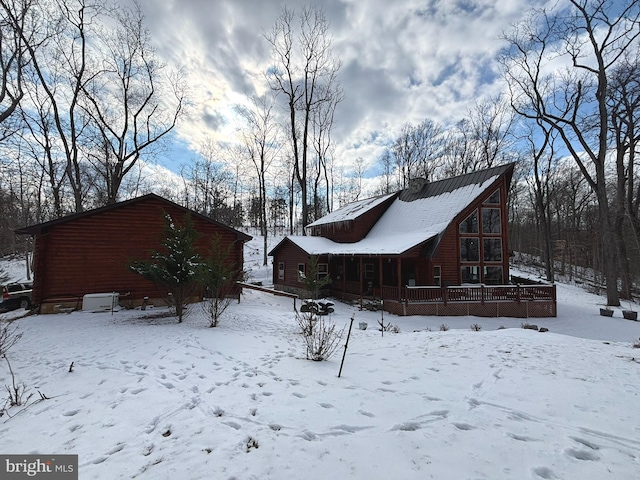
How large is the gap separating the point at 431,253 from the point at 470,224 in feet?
11.9

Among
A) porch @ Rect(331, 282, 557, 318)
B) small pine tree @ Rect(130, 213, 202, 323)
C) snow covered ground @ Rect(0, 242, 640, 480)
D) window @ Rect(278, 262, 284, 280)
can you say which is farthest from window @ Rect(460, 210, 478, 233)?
small pine tree @ Rect(130, 213, 202, 323)

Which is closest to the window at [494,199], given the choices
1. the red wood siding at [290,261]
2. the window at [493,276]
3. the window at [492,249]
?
the window at [492,249]

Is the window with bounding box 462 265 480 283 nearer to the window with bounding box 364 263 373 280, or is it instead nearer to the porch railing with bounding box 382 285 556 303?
the porch railing with bounding box 382 285 556 303

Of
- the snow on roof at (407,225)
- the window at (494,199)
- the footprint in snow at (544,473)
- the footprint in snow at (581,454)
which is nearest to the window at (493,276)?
the window at (494,199)

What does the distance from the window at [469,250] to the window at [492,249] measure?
1.58 ft

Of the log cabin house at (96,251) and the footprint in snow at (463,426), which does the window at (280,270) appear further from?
the footprint in snow at (463,426)

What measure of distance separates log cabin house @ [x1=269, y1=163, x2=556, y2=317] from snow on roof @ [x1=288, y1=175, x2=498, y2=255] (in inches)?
2.5

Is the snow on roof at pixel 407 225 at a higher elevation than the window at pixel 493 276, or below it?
higher

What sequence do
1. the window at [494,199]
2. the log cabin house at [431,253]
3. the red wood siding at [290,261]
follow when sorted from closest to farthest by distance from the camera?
the log cabin house at [431,253] < the window at [494,199] < the red wood siding at [290,261]

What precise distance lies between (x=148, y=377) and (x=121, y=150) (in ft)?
64.7

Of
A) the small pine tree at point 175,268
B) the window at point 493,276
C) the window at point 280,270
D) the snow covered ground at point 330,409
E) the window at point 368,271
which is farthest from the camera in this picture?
the window at point 280,270

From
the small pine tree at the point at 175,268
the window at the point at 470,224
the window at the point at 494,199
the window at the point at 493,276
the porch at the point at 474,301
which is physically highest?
the window at the point at 494,199

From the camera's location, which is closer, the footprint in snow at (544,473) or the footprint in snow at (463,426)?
the footprint in snow at (544,473)

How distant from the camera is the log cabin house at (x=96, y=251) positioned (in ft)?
36.3
